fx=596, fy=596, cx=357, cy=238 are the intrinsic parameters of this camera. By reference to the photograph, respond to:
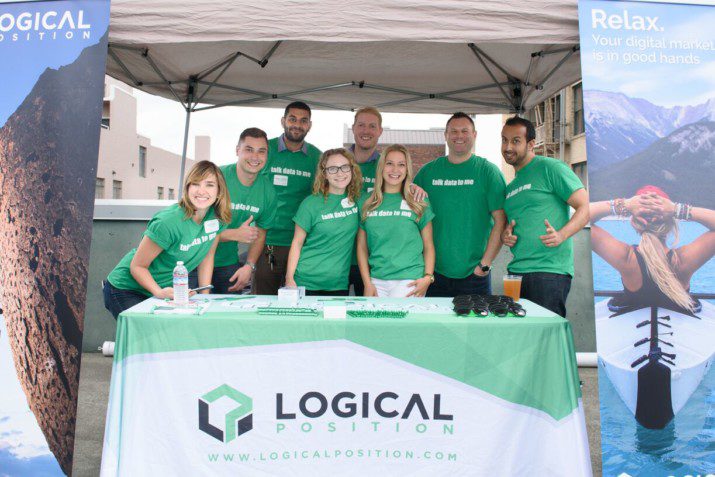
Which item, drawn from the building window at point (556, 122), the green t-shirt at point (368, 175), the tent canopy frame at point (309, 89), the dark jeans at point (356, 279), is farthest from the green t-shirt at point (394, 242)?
the building window at point (556, 122)

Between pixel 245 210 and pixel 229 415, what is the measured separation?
1500mm

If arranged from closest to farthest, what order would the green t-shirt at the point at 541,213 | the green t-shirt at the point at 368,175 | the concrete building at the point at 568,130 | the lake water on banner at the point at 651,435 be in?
the lake water on banner at the point at 651,435 → the green t-shirt at the point at 541,213 → the green t-shirt at the point at 368,175 → the concrete building at the point at 568,130

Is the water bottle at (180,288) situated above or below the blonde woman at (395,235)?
below

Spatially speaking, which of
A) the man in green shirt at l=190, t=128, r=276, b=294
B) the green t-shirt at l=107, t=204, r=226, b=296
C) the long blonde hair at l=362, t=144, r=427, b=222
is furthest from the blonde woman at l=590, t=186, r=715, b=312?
the man in green shirt at l=190, t=128, r=276, b=294

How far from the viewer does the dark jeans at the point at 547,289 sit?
315cm

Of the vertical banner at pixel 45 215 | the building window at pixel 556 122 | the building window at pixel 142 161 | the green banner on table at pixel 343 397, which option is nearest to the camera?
the green banner on table at pixel 343 397

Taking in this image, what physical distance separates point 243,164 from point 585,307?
3.53m

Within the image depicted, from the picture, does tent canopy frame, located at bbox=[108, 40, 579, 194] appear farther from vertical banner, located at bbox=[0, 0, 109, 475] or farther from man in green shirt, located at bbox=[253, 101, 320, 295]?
vertical banner, located at bbox=[0, 0, 109, 475]

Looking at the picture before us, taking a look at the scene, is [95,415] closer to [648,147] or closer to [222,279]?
[222,279]

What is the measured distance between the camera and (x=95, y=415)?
12.7 feet

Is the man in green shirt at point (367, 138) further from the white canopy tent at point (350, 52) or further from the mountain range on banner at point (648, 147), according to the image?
the mountain range on banner at point (648, 147)

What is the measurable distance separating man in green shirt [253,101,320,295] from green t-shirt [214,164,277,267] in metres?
0.35

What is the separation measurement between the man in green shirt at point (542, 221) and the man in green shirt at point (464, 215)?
0.23 metres

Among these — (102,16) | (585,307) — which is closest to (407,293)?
(102,16)
